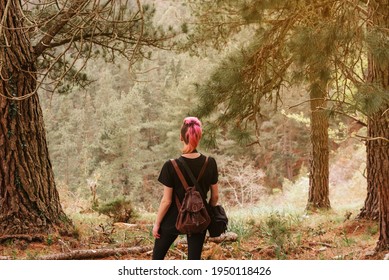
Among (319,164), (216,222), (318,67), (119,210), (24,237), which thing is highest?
(318,67)

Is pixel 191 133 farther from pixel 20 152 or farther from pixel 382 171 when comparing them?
pixel 20 152

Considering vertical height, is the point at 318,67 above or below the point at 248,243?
above

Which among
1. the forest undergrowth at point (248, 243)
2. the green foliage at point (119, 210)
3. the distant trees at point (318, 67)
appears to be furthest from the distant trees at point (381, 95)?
the green foliage at point (119, 210)

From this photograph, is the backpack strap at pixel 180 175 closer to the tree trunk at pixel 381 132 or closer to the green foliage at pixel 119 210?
the tree trunk at pixel 381 132

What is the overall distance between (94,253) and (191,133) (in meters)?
2.39

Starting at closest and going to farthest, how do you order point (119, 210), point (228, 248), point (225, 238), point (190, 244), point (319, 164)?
point (190, 244) < point (228, 248) < point (225, 238) < point (119, 210) < point (319, 164)

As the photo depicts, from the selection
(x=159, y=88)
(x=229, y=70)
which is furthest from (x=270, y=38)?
(x=159, y=88)

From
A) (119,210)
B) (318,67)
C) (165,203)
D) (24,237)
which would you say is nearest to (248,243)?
(318,67)

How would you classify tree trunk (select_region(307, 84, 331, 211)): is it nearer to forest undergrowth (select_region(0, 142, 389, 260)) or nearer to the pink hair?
forest undergrowth (select_region(0, 142, 389, 260))

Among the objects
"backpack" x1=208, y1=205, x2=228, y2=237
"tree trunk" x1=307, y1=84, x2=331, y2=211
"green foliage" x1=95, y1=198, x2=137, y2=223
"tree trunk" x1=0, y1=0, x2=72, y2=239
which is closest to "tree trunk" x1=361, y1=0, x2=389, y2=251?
"backpack" x1=208, y1=205, x2=228, y2=237

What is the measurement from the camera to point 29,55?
603 centimetres

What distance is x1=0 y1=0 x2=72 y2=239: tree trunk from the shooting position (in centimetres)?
575

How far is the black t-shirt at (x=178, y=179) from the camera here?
334cm

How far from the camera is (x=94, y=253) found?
526cm
